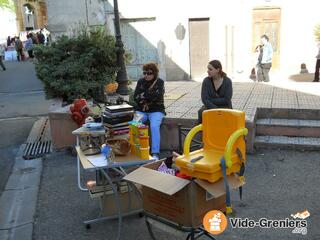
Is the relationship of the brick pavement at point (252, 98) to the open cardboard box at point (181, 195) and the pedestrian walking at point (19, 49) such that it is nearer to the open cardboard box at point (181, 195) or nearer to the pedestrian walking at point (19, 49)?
the open cardboard box at point (181, 195)

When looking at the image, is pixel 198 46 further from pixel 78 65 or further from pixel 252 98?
pixel 78 65

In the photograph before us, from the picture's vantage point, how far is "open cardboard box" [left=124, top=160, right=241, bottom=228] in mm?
3258

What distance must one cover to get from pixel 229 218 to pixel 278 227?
19.8 inches

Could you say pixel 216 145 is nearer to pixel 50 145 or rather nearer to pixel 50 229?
pixel 50 229

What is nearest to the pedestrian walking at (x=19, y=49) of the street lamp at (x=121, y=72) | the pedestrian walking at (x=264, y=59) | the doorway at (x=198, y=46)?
the doorway at (x=198, y=46)

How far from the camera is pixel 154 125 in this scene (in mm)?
6270

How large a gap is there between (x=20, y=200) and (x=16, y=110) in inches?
290

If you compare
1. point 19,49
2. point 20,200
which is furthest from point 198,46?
point 19,49

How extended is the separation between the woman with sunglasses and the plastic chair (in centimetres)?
246

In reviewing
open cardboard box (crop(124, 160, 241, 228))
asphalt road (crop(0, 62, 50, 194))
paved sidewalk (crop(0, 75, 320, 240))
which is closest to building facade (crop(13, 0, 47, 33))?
asphalt road (crop(0, 62, 50, 194))

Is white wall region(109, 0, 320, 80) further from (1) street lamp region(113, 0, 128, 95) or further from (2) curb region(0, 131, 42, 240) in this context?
(2) curb region(0, 131, 42, 240)

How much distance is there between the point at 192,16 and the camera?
49.7 ft

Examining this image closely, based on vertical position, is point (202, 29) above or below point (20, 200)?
above

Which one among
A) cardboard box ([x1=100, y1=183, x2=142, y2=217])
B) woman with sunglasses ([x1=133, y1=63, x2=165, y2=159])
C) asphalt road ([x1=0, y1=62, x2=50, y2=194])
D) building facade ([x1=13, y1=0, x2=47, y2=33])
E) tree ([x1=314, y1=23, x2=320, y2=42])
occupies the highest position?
building facade ([x1=13, y1=0, x2=47, y2=33])
